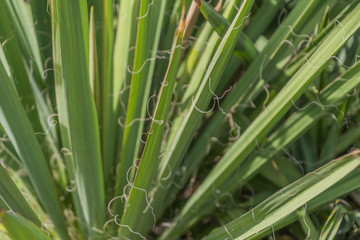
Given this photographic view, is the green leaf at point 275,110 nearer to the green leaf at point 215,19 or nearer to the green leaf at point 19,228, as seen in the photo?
the green leaf at point 215,19

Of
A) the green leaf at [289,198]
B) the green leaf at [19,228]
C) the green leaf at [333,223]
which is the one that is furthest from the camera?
the green leaf at [333,223]

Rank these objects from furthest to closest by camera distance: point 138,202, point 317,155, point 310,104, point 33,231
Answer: point 317,155, point 310,104, point 138,202, point 33,231

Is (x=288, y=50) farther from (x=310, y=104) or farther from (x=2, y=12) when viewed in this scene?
(x=2, y=12)

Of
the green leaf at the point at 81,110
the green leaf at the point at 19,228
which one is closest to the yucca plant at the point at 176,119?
the green leaf at the point at 81,110

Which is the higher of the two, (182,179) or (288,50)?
(288,50)

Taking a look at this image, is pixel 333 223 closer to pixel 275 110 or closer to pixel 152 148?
pixel 275 110

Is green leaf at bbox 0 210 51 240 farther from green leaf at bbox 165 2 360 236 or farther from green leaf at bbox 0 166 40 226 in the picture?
green leaf at bbox 165 2 360 236

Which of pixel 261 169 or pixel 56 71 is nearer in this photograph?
pixel 56 71

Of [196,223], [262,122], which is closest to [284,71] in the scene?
[262,122]
